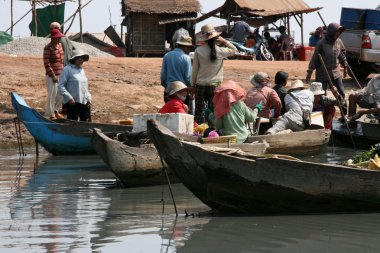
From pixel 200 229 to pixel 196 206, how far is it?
1.38 meters

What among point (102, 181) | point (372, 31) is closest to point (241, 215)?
point (102, 181)

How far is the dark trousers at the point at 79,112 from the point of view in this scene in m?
14.3

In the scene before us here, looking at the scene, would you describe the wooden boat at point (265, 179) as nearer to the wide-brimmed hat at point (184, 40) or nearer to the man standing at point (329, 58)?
the wide-brimmed hat at point (184, 40)

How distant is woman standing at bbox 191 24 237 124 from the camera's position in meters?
13.1

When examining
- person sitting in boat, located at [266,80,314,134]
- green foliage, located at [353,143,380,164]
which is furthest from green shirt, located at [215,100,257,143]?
person sitting in boat, located at [266,80,314,134]

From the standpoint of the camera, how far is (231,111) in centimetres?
1118

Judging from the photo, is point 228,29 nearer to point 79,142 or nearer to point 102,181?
point 79,142

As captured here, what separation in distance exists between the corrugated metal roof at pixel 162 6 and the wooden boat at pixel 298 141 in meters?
16.5

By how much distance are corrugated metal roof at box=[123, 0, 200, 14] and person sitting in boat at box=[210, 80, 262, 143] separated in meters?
18.7

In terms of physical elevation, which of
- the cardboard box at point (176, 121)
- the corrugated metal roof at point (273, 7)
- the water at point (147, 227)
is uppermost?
the corrugated metal roof at point (273, 7)

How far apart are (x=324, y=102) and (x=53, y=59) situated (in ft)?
13.5

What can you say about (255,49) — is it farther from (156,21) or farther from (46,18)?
(46,18)

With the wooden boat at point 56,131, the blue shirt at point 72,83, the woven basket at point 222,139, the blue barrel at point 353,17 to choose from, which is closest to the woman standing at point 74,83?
the blue shirt at point 72,83

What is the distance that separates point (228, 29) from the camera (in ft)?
97.5
